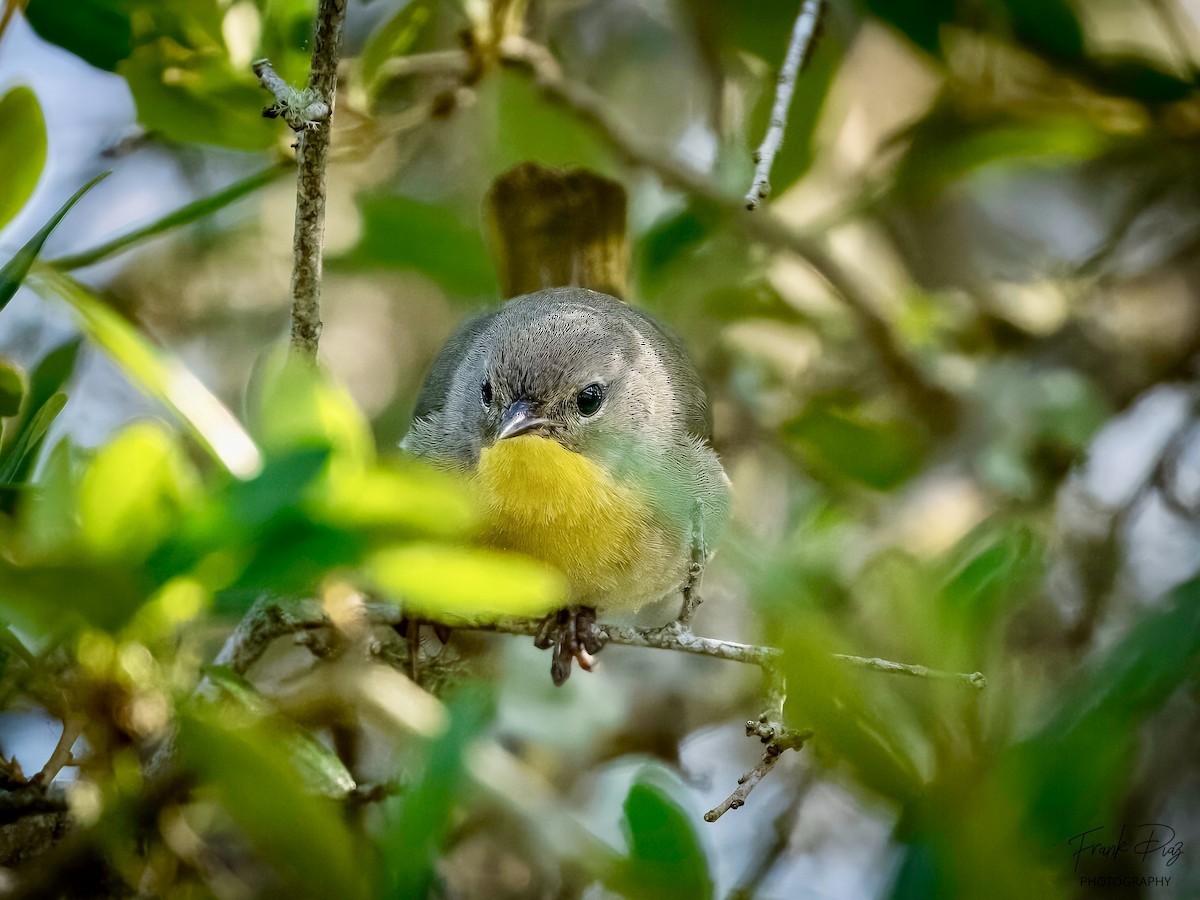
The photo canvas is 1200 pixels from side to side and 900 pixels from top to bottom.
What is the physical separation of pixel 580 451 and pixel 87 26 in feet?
5.86

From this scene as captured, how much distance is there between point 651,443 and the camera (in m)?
3.70

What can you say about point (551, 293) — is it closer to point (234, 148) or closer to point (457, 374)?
point (457, 374)

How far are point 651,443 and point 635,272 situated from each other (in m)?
0.86

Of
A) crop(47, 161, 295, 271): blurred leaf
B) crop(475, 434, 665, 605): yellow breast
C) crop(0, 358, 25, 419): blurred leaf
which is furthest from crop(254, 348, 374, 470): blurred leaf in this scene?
crop(475, 434, 665, 605): yellow breast

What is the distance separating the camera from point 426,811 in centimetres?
185

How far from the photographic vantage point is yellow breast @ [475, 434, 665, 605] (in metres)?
3.36

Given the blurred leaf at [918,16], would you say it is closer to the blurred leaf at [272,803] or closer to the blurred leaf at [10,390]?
the blurred leaf at [10,390]

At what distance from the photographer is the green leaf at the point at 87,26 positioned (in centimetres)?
269

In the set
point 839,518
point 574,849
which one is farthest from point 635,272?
A: point 574,849

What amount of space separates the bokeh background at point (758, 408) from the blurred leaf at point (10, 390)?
0.28 feet

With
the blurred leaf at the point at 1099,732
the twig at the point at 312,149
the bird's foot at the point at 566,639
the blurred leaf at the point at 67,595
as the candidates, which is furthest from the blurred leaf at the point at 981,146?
the blurred leaf at the point at 67,595

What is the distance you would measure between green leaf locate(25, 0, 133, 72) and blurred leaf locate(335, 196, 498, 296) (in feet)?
4.10

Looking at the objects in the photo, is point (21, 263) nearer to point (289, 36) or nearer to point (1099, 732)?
point (289, 36)

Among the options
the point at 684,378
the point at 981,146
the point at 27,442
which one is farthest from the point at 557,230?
the point at 27,442
